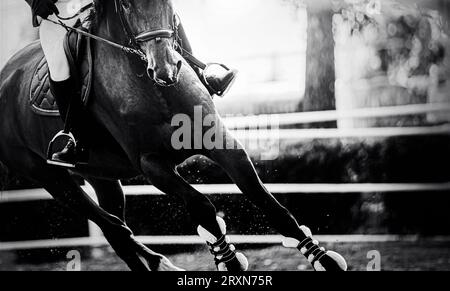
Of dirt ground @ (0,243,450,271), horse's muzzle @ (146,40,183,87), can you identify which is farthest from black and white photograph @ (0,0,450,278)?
horse's muzzle @ (146,40,183,87)

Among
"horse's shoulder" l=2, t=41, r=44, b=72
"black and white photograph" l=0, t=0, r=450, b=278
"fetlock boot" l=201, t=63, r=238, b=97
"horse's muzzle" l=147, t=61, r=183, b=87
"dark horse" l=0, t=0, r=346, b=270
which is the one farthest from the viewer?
"horse's shoulder" l=2, t=41, r=44, b=72

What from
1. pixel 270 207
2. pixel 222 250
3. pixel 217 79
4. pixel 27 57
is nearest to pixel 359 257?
pixel 270 207

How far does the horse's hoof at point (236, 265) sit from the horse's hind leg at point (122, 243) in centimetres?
34

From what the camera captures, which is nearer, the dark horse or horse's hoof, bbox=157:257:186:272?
the dark horse

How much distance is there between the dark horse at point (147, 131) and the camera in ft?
10.0

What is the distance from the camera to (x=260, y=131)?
3.48 meters

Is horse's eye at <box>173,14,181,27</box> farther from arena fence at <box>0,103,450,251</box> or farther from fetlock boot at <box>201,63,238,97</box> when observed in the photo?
arena fence at <box>0,103,450,251</box>

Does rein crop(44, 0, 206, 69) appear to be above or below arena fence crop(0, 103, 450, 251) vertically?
above

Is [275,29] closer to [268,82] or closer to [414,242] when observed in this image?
[268,82]

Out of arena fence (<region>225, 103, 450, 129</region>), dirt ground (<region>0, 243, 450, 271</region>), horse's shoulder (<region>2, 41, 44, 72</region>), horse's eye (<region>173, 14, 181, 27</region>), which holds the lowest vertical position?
dirt ground (<region>0, 243, 450, 271</region>)

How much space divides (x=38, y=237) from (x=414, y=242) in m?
1.97

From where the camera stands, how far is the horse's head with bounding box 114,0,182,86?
9.63 feet

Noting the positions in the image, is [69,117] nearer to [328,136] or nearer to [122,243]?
[122,243]

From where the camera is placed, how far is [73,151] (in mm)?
3303
